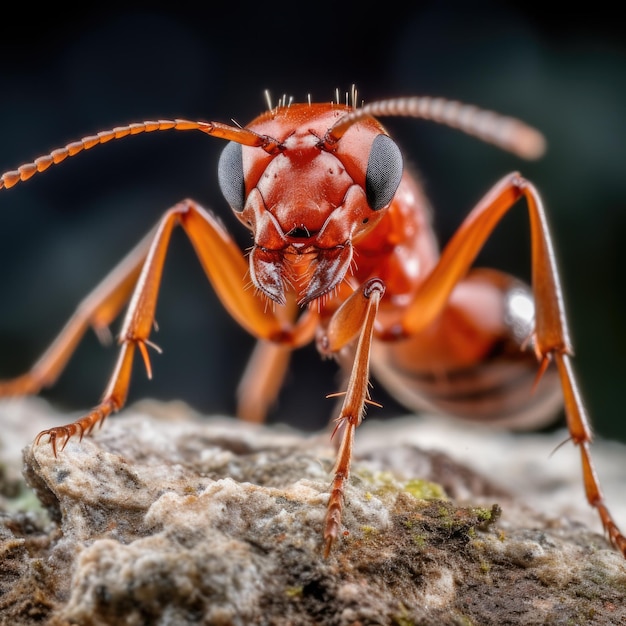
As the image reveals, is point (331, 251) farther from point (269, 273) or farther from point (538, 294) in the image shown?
point (538, 294)

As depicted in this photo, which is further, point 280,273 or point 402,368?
point 402,368

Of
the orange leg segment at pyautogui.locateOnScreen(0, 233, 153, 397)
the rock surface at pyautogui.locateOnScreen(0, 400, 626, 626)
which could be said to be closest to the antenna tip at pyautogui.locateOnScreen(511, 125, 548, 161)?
the rock surface at pyautogui.locateOnScreen(0, 400, 626, 626)

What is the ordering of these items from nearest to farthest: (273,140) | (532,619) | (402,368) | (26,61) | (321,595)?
(321,595), (532,619), (273,140), (402,368), (26,61)

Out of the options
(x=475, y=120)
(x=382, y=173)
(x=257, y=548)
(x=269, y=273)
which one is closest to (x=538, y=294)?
(x=382, y=173)

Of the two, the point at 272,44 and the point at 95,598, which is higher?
the point at 272,44

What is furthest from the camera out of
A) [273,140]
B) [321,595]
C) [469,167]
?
[469,167]

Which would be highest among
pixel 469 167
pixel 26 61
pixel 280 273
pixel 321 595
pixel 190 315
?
pixel 26 61

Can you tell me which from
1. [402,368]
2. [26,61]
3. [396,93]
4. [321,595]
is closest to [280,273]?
[321,595]

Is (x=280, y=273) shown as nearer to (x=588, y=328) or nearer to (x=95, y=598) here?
(x=95, y=598)
